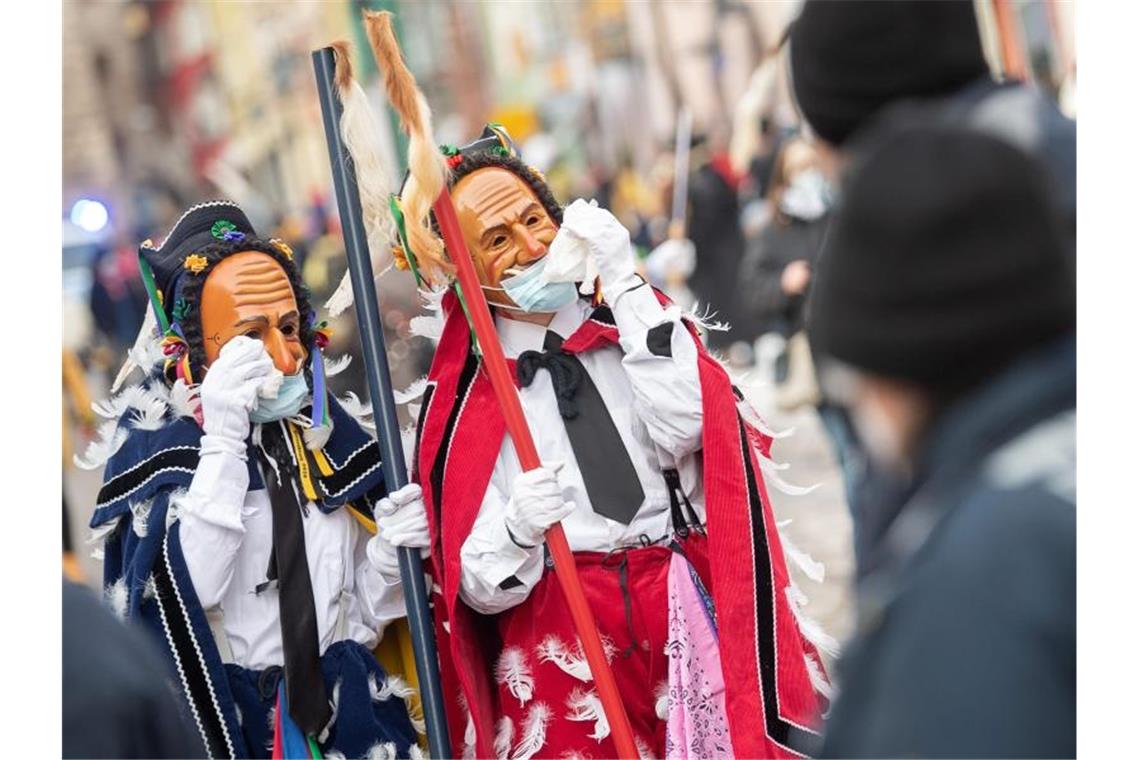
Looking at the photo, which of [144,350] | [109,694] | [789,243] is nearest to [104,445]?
[144,350]

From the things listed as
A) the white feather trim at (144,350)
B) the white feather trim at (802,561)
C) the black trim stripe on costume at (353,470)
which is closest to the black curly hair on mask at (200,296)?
the white feather trim at (144,350)

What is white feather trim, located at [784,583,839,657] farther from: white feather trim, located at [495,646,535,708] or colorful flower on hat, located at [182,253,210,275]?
colorful flower on hat, located at [182,253,210,275]

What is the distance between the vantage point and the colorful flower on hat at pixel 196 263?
12.8 feet

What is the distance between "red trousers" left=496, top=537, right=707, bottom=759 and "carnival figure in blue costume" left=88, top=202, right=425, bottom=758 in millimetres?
318

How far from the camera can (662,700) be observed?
372 cm

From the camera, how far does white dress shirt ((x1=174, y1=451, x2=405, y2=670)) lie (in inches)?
144

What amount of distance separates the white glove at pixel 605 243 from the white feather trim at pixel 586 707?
2.75ft

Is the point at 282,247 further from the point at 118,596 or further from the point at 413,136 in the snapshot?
the point at 118,596

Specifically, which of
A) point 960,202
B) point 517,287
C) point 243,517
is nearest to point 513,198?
point 517,287

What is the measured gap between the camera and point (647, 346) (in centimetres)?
367

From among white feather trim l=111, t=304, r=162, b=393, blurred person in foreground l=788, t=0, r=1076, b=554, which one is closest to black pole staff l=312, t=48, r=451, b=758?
white feather trim l=111, t=304, r=162, b=393

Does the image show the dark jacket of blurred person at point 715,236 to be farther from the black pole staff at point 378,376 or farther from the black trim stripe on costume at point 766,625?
the black pole staff at point 378,376

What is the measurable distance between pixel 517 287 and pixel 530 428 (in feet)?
1.00
